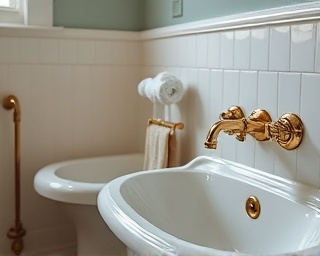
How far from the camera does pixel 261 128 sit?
52.7 inches

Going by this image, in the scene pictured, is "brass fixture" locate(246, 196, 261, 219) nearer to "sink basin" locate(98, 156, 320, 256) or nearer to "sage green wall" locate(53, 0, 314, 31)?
"sink basin" locate(98, 156, 320, 256)

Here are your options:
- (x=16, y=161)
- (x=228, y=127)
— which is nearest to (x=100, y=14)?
(x=16, y=161)

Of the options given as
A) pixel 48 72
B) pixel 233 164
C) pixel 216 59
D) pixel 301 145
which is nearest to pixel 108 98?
pixel 48 72

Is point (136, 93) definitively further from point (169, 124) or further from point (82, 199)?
point (82, 199)

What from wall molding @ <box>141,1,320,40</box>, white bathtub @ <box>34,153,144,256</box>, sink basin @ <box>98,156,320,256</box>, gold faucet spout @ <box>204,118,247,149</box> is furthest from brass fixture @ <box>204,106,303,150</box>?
white bathtub @ <box>34,153,144,256</box>

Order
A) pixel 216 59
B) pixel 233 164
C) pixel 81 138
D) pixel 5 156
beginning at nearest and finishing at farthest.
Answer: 1. pixel 233 164
2. pixel 216 59
3. pixel 5 156
4. pixel 81 138

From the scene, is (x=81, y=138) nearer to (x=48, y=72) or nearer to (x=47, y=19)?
(x=48, y=72)

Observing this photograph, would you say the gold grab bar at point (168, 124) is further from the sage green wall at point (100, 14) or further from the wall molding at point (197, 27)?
the sage green wall at point (100, 14)

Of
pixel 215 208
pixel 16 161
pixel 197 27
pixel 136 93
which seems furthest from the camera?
pixel 136 93

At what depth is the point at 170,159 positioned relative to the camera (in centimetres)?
177

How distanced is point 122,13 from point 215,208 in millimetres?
1160

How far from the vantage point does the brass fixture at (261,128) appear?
4.09ft

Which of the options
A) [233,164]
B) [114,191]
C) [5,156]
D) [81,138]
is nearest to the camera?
[114,191]

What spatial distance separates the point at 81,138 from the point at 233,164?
2.91 ft
